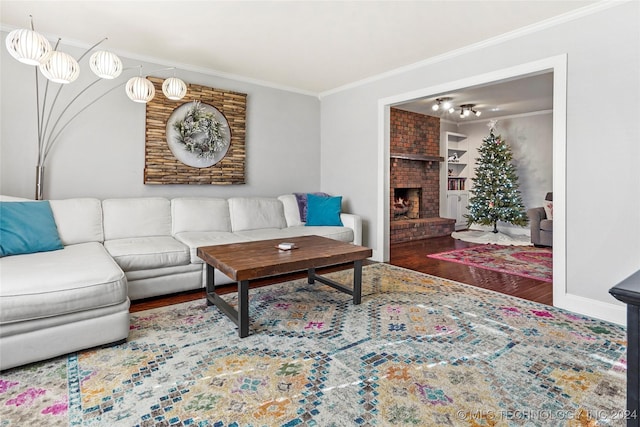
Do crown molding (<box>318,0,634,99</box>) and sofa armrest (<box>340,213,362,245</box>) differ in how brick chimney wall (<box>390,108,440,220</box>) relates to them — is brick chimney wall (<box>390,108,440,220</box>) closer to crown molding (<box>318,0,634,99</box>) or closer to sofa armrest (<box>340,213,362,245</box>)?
crown molding (<box>318,0,634,99</box>)

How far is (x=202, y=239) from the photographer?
339 cm

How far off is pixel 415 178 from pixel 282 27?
4618mm

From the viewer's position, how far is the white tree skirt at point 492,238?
6102 millimetres

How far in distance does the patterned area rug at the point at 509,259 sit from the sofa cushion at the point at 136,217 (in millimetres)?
3523

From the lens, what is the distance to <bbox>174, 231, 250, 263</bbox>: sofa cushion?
124 inches

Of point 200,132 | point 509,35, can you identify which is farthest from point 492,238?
point 200,132

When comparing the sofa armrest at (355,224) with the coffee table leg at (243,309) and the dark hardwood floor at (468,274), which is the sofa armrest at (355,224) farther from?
the coffee table leg at (243,309)

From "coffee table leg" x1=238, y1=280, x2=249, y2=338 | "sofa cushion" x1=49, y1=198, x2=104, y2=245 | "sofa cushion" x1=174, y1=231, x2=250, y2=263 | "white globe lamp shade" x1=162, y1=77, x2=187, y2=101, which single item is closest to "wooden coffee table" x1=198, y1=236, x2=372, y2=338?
"coffee table leg" x1=238, y1=280, x2=249, y2=338

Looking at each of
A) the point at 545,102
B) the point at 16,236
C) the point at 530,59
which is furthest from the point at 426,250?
the point at 16,236

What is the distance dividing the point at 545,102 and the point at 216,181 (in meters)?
5.73

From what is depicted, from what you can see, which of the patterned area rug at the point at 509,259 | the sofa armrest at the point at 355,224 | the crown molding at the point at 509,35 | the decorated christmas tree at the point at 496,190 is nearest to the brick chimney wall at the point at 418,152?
the decorated christmas tree at the point at 496,190

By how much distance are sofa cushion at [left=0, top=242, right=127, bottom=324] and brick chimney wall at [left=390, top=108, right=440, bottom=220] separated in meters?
5.31

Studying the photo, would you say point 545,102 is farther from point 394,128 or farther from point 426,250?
point 426,250

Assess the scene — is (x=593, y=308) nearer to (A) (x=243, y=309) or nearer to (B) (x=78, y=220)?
(A) (x=243, y=309)
